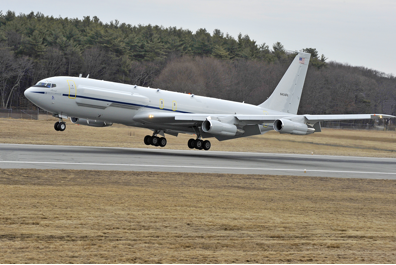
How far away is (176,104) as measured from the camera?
1565 inches

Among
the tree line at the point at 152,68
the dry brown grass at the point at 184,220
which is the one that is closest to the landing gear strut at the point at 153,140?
the dry brown grass at the point at 184,220

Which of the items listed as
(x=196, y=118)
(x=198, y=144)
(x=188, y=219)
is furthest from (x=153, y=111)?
(x=188, y=219)

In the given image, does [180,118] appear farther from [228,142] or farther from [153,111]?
[228,142]

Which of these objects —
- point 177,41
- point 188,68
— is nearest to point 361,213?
point 188,68

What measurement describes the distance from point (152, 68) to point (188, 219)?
11886 centimetres

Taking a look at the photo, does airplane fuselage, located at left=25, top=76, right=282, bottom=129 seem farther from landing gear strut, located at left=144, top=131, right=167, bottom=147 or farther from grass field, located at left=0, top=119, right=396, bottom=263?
grass field, located at left=0, top=119, right=396, bottom=263

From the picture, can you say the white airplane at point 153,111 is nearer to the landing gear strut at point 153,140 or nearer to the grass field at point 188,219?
the landing gear strut at point 153,140

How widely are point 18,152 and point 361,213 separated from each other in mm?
22828

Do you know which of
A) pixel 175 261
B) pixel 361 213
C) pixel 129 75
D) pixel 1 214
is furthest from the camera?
pixel 129 75

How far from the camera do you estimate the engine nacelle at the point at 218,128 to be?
3747 centimetres

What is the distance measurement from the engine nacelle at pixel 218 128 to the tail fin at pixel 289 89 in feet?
32.0

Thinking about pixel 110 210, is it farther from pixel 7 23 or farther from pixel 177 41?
pixel 177 41

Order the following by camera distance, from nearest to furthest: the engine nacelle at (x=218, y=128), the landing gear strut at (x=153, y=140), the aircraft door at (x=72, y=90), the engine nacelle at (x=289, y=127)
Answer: the aircraft door at (x=72, y=90) < the engine nacelle at (x=289, y=127) < the engine nacelle at (x=218, y=128) < the landing gear strut at (x=153, y=140)

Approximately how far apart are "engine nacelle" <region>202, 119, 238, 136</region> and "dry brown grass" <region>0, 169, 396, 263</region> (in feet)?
48.5
